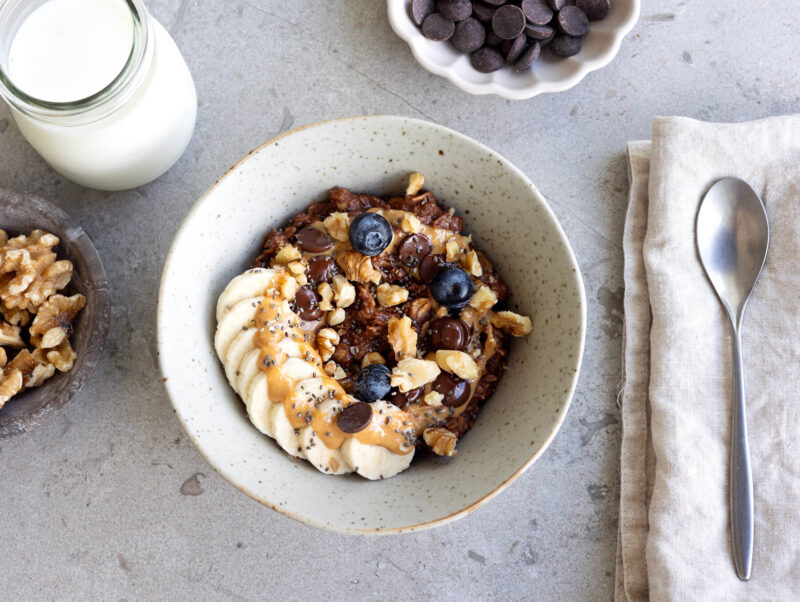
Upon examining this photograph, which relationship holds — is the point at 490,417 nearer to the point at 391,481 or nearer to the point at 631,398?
the point at 391,481

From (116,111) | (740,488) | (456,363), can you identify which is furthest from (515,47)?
(740,488)

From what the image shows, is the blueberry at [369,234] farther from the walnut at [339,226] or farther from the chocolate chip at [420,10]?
the chocolate chip at [420,10]

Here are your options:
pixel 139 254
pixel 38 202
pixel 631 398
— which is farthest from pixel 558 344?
pixel 38 202

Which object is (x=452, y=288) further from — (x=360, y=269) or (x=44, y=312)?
(x=44, y=312)

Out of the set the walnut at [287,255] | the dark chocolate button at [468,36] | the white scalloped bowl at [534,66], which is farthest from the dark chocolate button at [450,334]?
the dark chocolate button at [468,36]

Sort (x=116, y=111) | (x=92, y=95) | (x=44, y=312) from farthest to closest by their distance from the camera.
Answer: (x=44, y=312), (x=116, y=111), (x=92, y=95)

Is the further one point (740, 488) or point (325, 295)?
point (740, 488)

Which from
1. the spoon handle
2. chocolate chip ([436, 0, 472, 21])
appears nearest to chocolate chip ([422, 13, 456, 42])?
chocolate chip ([436, 0, 472, 21])
